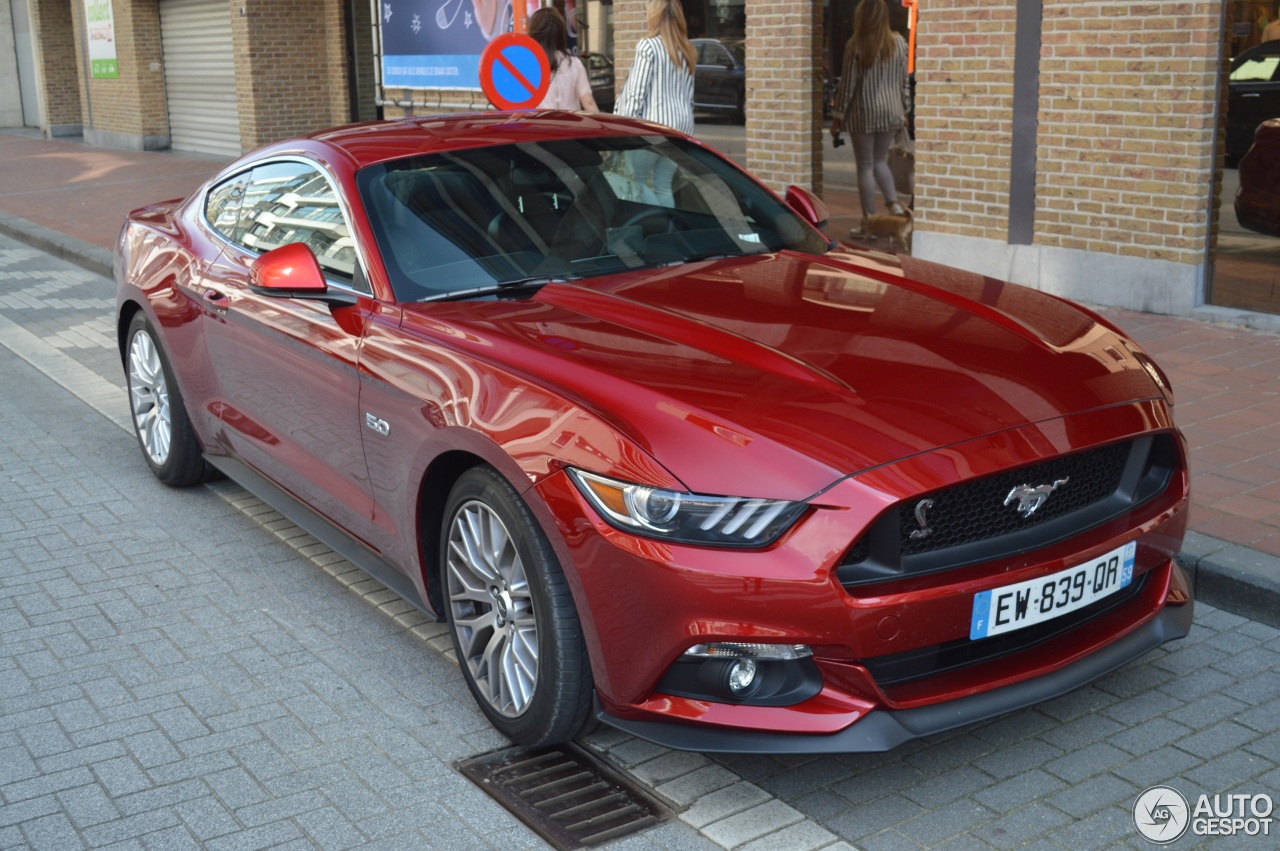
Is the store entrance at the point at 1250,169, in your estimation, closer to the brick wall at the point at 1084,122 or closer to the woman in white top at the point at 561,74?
the brick wall at the point at 1084,122

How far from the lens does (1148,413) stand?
12.1ft

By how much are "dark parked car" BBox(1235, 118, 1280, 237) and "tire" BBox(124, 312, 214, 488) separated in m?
6.06

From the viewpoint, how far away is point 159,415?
621 centimetres

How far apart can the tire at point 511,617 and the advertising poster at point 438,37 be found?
1161cm

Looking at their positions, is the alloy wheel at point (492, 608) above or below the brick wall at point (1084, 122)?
below

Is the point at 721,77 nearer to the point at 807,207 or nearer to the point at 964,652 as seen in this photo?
the point at 807,207

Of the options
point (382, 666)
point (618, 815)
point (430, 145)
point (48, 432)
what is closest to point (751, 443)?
point (618, 815)

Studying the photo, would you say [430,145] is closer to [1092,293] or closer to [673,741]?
[673,741]

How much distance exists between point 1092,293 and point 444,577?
19.7ft

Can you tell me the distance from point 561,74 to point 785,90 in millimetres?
2283

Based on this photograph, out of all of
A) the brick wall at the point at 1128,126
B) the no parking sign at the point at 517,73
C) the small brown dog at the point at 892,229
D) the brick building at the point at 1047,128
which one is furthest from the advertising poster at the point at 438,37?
the brick wall at the point at 1128,126

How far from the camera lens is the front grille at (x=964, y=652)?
3.22 metres

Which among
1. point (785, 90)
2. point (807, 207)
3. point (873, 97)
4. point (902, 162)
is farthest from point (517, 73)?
point (807, 207)


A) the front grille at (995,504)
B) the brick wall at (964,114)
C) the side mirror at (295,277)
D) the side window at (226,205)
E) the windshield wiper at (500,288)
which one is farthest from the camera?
the brick wall at (964,114)
